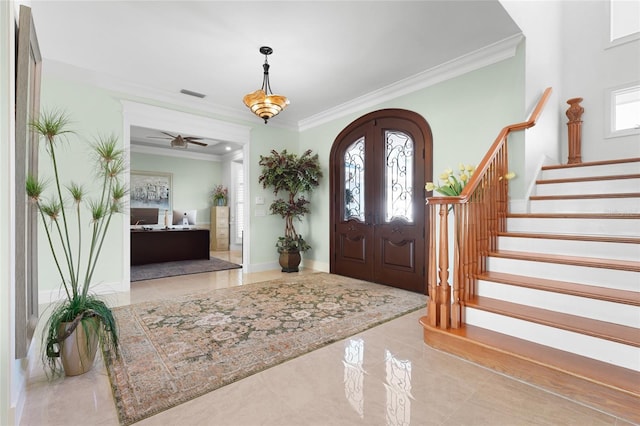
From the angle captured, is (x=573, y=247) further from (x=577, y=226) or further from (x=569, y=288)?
(x=569, y=288)

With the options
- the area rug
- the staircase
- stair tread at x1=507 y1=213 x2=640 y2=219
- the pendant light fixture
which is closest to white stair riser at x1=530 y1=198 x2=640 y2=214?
the staircase

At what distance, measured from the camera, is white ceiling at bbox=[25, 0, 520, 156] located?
266cm

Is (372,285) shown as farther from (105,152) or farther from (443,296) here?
(105,152)

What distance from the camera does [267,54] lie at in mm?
3354

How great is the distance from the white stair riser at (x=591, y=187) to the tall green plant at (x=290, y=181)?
10.8 ft

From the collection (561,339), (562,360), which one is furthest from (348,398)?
(561,339)

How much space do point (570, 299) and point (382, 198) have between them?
2624 millimetres

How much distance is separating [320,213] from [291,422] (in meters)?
4.17

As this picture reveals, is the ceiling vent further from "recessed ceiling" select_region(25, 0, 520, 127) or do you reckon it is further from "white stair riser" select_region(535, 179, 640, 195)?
"white stair riser" select_region(535, 179, 640, 195)

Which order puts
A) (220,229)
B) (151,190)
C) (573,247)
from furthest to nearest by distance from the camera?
1. (220,229)
2. (151,190)
3. (573,247)

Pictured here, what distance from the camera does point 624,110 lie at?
3984 millimetres

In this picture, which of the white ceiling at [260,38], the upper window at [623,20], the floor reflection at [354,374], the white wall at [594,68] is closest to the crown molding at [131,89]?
the white ceiling at [260,38]

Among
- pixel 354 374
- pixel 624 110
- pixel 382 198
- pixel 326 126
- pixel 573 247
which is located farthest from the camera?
pixel 326 126

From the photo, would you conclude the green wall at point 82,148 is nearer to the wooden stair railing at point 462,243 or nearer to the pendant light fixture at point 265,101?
the pendant light fixture at point 265,101
